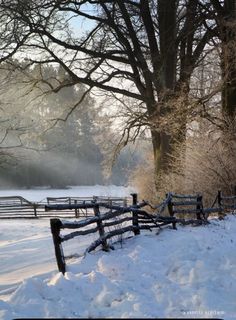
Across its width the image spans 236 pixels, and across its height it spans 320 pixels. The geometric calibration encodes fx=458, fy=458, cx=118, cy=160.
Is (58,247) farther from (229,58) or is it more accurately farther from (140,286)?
(229,58)

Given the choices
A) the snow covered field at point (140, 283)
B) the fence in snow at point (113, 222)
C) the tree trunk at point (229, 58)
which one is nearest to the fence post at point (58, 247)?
the fence in snow at point (113, 222)

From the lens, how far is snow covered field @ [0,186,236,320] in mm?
5605

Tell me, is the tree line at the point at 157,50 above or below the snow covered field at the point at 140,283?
above

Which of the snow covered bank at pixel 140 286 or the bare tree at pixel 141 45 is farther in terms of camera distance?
the bare tree at pixel 141 45

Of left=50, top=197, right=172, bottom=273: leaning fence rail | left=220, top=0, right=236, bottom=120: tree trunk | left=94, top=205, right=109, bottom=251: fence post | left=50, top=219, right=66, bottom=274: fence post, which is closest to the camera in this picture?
Answer: left=50, top=219, right=66, bottom=274: fence post

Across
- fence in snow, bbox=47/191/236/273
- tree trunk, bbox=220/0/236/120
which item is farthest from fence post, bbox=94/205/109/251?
tree trunk, bbox=220/0/236/120

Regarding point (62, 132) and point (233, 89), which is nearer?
point (233, 89)

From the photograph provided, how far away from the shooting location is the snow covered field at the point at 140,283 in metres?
5.61

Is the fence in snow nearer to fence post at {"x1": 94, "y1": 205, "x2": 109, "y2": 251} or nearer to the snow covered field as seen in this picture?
fence post at {"x1": 94, "y1": 205, "x2": 109, "y2": 251}

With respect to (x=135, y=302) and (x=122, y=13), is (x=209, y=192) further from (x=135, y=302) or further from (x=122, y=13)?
(x=135, y=302)

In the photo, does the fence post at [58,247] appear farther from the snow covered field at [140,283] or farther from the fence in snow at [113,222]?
the snow covered field at [140,283]

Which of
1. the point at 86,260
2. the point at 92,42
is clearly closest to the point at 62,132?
the point at 92,42

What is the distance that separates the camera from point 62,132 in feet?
227

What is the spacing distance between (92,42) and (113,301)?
56.7 ft
